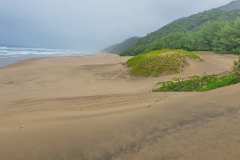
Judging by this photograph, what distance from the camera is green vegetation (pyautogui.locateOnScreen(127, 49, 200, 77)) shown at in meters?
20.6

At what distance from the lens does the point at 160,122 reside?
5871 mm

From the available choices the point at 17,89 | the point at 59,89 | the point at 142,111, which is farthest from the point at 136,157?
the point at 17,89

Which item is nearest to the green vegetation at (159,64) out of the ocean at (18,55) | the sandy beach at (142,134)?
the sandy beach at (142,134)

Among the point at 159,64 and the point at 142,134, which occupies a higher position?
the point at 159,64

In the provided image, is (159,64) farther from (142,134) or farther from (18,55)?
(18,55)

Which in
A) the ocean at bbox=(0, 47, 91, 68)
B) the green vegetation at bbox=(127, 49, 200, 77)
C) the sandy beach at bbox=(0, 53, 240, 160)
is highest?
the ocean at bbox=(0, 47, 91, 68)

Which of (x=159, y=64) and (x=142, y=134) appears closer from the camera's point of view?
(x=142, y=134)

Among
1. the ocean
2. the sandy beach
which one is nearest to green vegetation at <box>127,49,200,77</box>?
the sandy beach

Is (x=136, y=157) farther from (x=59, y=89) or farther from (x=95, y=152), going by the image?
(x=59, y=89)

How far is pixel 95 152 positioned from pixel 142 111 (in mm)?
1556

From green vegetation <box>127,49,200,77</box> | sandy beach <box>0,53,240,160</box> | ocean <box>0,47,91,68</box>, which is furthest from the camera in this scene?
ocean <box>0,47,91,68</box>

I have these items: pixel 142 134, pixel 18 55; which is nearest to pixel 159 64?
pixel 142 134

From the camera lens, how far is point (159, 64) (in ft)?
68.4

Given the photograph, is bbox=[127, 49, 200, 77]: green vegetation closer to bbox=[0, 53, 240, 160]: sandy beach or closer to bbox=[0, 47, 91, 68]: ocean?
bbox=[0, 53, 240, 160]: sandy beach
